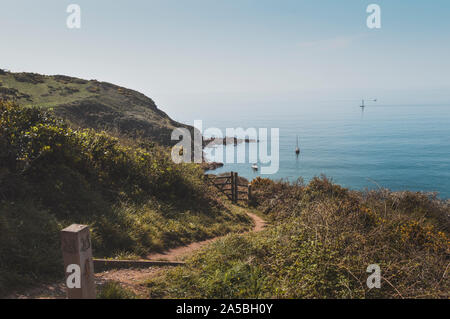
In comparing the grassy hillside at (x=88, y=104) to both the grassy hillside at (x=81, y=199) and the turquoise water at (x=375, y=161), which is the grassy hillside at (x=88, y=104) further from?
the turquoise water at (x=375, y=161)

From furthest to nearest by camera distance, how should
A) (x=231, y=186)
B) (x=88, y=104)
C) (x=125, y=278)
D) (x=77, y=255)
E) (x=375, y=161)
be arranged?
(x=375, y=161)
(x=88, y=104)
(x=231, y=186)
(x=125, y=278)
(x=77, y=255)

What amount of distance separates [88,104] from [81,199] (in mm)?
28110

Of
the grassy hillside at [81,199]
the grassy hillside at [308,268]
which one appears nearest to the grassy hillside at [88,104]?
the grassy hillside at [81,199]

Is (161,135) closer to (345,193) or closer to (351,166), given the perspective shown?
(345,193)

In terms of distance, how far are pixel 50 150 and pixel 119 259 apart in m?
4.81

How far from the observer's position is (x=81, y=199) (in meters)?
9.23

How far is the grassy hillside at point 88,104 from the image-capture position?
2794 cm

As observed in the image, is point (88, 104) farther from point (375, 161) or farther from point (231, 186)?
point (375, 161)

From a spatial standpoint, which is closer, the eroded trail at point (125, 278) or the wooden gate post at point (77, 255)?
the wooden gate post at point (77, 255)

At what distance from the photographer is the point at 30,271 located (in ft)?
18.1

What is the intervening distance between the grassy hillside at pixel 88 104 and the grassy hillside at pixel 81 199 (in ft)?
46.4

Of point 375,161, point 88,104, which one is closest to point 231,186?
point 88,104

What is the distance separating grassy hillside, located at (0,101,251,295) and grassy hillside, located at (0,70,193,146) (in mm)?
14137
